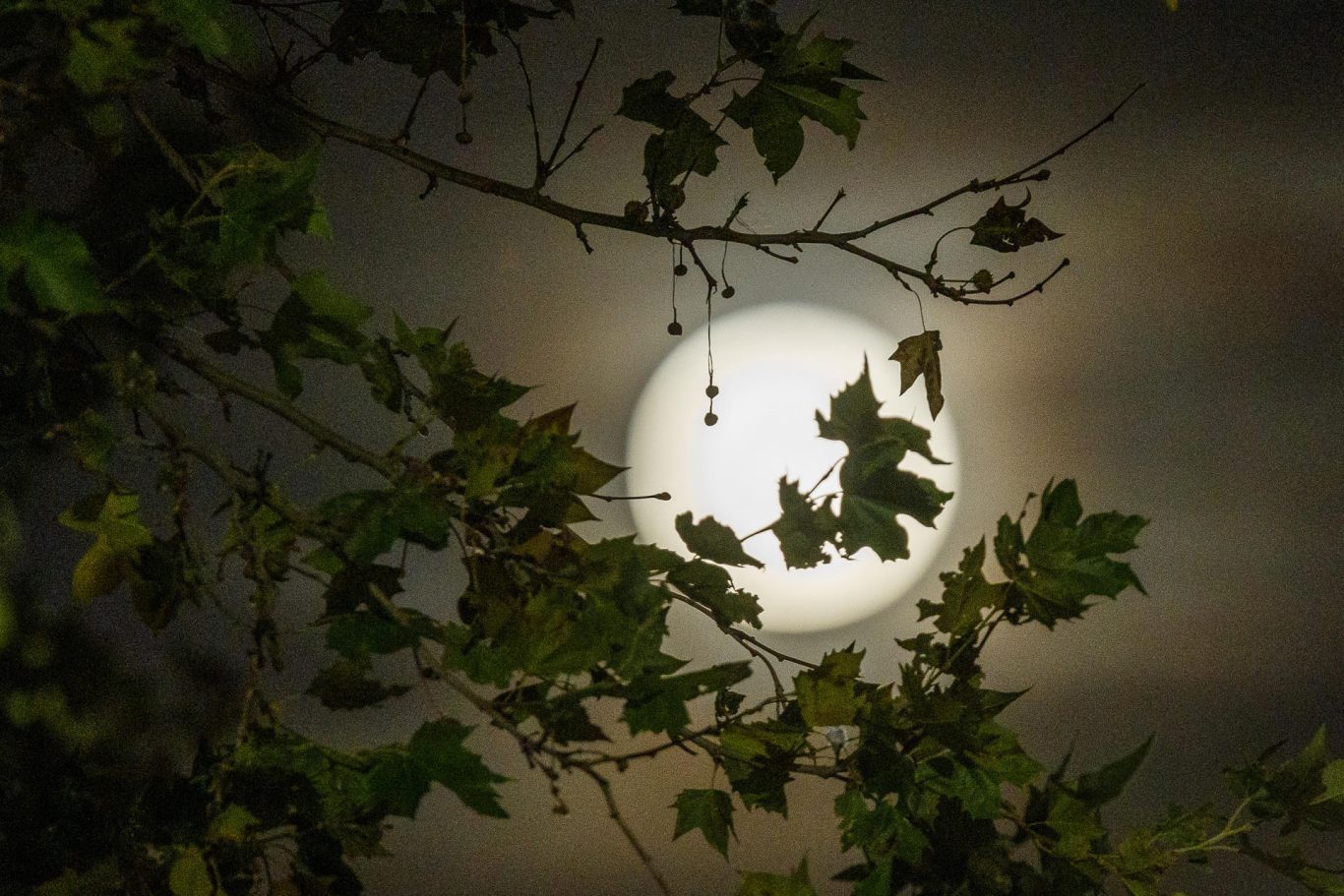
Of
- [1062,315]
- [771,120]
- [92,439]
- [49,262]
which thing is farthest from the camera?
[1062,315]

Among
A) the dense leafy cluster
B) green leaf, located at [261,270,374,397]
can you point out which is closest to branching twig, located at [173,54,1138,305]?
the dense leafy cluster

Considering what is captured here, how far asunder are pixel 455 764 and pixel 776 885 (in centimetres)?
20

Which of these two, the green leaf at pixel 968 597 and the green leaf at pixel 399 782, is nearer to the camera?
the green leaf at pixel 399 782

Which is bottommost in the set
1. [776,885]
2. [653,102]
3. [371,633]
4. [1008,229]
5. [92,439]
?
[776,885]

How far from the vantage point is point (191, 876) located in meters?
0.51

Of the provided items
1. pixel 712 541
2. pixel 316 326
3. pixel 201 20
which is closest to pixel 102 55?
pixel 201 20

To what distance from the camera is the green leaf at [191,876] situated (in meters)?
0.50

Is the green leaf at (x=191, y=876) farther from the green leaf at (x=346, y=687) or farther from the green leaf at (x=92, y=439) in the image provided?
the green leaf at (x=92, y=439)

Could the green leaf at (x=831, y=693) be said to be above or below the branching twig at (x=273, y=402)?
below

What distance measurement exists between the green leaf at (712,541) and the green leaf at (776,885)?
0.16 m

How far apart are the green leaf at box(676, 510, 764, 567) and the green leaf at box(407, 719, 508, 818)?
0.18 m

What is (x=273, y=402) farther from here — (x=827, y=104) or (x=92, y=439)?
(x=827, y=104)

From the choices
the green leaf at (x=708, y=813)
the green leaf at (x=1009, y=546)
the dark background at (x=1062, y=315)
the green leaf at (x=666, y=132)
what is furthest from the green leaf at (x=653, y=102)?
the green leaf at (x=708, y=813)

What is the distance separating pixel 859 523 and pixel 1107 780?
275 millimetres
